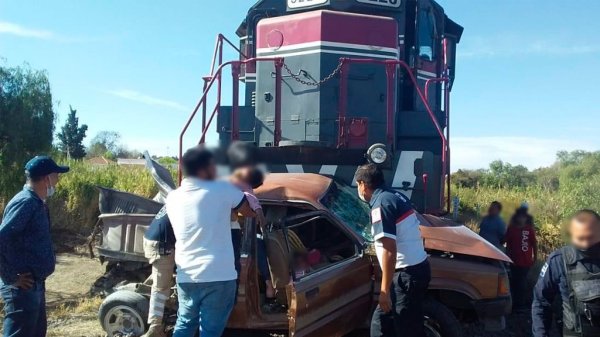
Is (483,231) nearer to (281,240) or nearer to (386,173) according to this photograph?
(386,173)

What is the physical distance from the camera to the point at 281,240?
4.74 m

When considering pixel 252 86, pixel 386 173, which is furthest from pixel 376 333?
pixel 252 86

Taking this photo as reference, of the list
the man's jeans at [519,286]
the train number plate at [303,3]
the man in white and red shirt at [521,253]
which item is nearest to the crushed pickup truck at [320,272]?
the man in white and red shirt at [521,253]

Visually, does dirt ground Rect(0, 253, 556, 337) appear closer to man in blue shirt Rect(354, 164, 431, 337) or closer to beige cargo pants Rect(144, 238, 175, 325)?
beige cargo pants Rect(144, 238, 175, 325)

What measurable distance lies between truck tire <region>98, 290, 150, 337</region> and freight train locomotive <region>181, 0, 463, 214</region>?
223cm

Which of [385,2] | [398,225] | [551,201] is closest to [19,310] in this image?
[398,225]

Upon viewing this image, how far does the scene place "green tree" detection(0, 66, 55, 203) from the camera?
12.0 meters

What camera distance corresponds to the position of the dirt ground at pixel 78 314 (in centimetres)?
596

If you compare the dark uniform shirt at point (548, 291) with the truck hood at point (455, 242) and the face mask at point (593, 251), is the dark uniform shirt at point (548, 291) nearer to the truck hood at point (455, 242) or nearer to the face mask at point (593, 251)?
the face mask at point (593, 251)

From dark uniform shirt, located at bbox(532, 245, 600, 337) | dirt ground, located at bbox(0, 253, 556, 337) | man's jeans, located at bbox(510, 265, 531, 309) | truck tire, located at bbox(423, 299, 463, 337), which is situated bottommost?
dirt ground, located at bbox(0, 253, 556, 337)

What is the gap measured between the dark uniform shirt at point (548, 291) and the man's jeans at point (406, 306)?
0.97m

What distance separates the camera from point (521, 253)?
24.8 ft

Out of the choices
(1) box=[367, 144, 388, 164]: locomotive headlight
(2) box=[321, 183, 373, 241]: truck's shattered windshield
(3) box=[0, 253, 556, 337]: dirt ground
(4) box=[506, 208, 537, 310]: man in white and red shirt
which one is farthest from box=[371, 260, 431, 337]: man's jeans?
(4) box=[506, 208, 537, 310]: man in white and red shirt

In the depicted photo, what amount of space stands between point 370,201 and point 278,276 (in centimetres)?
102
